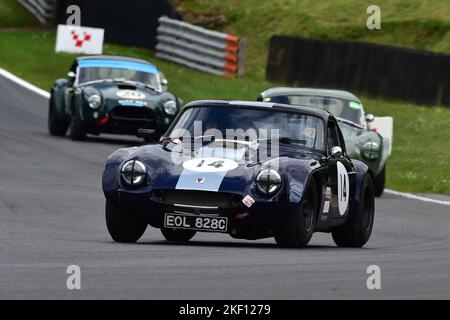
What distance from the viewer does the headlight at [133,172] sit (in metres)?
10.5

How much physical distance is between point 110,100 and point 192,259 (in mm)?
12428

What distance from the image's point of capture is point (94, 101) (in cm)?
2173

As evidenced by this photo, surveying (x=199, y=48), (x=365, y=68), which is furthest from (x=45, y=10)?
(x=365, y=68)

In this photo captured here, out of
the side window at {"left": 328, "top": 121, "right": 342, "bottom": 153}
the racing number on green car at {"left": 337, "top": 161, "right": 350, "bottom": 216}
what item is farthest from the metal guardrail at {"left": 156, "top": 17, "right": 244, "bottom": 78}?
the racing number on green car at {"left": 337, "top": 161, "right": 350, "bottom": 216}

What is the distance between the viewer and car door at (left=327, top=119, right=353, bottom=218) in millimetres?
11328

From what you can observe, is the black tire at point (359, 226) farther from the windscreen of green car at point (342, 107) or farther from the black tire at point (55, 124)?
the black tire at point (55, 124)

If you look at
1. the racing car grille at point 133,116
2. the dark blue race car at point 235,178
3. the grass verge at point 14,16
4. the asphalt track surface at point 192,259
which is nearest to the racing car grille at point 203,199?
the dark blue race car at point 235,178

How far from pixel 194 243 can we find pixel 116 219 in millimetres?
797

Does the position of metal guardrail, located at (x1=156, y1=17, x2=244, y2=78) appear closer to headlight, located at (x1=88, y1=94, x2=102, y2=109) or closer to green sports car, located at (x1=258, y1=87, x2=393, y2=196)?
headlight, located at (x1=88, y1=94, x2=102, y2=109)

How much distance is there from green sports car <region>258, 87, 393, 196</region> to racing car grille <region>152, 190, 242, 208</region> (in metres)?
7.44

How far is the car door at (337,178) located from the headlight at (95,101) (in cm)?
996

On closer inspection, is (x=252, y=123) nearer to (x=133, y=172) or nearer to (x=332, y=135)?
(x=332, y=135)

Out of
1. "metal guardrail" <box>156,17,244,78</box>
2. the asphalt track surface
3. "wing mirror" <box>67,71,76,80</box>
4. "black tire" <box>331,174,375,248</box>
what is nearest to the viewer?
the asphalt track surface

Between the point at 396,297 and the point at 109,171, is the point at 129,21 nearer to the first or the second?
the point at 109,171
